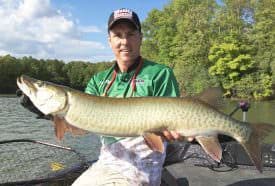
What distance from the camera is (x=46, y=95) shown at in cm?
350

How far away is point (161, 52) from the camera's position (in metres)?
63.4

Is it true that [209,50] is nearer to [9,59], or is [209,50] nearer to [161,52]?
[161,52]

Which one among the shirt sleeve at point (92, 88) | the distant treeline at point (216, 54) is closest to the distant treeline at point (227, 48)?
the distant treeline at point (216, 54)

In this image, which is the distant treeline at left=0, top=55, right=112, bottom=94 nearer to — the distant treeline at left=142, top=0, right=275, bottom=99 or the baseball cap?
the distant treeline at left=142, top=0, right=275, bottom=99

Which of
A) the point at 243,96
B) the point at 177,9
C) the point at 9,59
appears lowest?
the point at 243,96

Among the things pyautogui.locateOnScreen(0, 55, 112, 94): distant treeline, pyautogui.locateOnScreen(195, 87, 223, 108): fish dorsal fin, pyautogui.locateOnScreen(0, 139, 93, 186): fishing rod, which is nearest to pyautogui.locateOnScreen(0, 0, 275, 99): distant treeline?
pyautogui.locateOnScreen(0, 55, 112, 94): distant treeline

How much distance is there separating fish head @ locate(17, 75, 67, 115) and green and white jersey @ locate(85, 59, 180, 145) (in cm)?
71

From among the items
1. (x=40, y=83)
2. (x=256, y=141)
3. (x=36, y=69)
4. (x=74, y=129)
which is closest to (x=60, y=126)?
(x=74, y=129)

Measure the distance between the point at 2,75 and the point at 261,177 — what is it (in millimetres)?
51837

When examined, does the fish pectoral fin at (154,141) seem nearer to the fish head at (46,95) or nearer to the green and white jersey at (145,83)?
the green and white jersey at (145,83)

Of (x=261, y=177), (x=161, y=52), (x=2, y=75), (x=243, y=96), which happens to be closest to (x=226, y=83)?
(x=243, y=96)

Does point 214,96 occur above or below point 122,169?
above

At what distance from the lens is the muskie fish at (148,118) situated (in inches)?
132

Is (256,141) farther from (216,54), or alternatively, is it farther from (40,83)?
(216,54)
